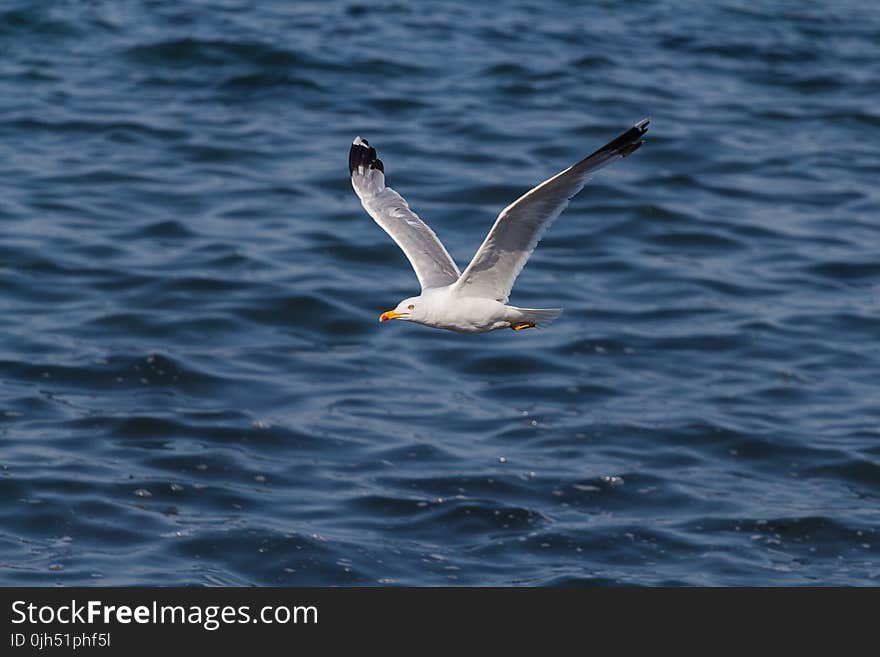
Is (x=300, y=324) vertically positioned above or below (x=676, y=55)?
below

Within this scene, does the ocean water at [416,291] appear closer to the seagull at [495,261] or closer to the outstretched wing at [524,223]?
the seagull at [495,261]

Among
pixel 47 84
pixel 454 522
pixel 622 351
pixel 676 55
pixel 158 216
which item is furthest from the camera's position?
pixel 676 55

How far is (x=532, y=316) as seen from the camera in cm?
1083

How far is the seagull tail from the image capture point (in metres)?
10.7

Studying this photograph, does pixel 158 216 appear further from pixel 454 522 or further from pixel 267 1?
pixel 267 1

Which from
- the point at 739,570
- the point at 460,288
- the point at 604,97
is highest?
the point at 604,97

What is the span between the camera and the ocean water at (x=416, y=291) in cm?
1538

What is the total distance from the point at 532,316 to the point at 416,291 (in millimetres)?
8260

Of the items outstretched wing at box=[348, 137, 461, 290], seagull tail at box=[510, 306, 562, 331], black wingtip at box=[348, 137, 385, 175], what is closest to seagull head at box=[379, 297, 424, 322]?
outstretched wing at box=[348, 137, 461, 290]

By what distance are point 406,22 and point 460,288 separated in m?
17.7

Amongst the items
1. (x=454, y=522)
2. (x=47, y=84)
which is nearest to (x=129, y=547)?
(x=454, y=522)

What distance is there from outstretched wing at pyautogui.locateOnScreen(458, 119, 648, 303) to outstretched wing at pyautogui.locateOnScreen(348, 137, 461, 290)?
0.68 metres

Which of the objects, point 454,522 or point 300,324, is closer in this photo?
point 454,522

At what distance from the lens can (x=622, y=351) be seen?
18.6 meters
